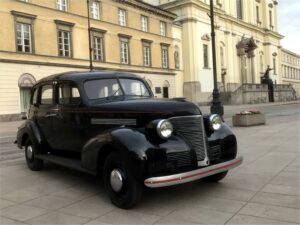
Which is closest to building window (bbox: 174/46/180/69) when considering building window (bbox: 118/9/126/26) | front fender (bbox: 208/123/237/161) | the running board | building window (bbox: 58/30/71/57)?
building window (bbox: 118/9/126/26)

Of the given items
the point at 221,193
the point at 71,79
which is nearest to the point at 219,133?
the point at 221,193

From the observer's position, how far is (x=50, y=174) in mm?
7820

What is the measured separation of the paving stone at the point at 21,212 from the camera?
5127 mm

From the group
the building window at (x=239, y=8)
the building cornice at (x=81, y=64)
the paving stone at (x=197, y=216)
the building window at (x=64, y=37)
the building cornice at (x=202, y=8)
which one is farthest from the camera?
the building window at (x=239, y=8)

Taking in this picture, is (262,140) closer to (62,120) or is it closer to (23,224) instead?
(62,120)

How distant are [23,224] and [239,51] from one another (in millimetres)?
62892

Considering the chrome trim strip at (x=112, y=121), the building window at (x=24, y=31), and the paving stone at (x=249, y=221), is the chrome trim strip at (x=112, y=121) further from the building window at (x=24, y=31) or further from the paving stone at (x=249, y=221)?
the building window at (x=24, y=31)

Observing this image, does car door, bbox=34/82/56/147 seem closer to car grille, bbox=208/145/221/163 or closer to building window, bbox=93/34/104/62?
car grille, bbox=208/145/221/163

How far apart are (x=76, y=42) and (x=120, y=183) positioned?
101 feet

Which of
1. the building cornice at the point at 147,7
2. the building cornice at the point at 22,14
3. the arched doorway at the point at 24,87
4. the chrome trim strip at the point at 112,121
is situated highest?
the building cornice at the point at 147,7

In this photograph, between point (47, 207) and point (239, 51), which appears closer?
point (47, 207)

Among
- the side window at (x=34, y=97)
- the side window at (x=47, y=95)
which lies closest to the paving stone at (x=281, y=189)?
the side window at (x=47, y=95)

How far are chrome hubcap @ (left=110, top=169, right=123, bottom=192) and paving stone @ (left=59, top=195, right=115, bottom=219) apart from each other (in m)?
0.28

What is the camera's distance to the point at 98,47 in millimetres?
37219
